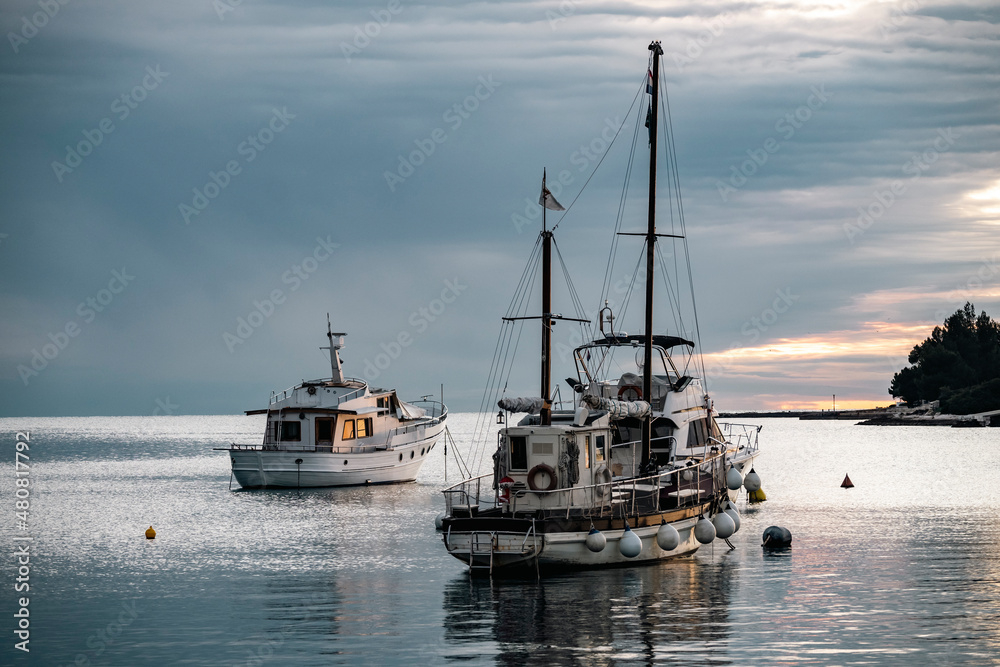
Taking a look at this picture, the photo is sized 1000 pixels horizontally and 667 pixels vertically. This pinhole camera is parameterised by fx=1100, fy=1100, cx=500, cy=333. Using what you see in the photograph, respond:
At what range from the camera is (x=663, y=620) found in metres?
26.5

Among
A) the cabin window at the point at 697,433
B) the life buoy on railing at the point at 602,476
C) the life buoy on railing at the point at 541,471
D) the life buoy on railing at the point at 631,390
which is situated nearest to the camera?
the life buoy on railing at the point at 541,471

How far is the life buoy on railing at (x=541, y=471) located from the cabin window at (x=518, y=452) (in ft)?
1.17

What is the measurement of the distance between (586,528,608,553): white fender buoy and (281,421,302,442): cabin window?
127 ft

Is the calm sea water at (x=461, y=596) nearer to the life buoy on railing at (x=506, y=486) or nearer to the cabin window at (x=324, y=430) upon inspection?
the life buoy on railing at (x=506, y=486)

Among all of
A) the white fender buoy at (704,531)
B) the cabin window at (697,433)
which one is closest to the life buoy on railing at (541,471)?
the white fender buoy at (704,531)

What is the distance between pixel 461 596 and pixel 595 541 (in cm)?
396

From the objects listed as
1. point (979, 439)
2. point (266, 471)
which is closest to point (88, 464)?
point (266, 471)

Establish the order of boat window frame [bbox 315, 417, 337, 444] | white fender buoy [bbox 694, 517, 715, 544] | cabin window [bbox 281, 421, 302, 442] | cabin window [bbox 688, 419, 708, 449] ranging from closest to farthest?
1. white fender buoy [bbox 694, 517, 715, 544]
2. cabin window [bbox 688, 419, 708, 449]
3. boat window frame [bbox 315, 417, 337, 444]
4. cabin window [bbox 281, 421, 302, 442]

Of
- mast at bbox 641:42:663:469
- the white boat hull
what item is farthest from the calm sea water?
the white boat hull

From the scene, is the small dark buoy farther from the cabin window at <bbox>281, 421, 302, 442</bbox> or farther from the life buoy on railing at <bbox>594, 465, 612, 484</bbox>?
the cabin window at <bbox>281, 421, 302, 442</bbox>

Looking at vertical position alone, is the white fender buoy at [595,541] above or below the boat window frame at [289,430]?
below

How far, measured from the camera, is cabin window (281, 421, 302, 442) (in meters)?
66.4

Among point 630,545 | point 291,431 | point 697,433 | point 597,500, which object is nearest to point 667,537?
point 630,545

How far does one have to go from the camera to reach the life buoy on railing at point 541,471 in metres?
31.8
